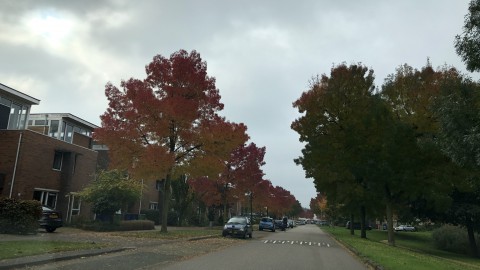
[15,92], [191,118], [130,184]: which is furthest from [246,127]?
[15,92]

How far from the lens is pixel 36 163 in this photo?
26.1 metres

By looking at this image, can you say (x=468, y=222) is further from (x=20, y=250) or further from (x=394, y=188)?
(x=20, y=250)

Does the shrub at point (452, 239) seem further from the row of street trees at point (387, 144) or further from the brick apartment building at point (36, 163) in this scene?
the brick apartment building at point (36, 163)

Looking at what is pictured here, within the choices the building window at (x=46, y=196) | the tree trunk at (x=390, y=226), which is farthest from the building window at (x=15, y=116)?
the tree trunk at (x=390, y=226)

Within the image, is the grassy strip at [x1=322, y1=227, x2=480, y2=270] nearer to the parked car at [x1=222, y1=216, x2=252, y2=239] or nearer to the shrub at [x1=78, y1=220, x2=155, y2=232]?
the parked car at [x1=222, y1=216, x2=252, y2=239]

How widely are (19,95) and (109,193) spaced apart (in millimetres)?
8484

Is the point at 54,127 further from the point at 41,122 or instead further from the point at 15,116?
the point at 15,116

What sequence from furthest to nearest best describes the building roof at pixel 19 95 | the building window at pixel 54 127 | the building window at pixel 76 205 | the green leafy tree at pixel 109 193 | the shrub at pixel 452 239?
the shrub at pixel 452 239 → the building window at pixel 54 127 → the building window at pixel 76 205 → the green leafy tree at pixel 109 193 → the building roof at pixel 19 95

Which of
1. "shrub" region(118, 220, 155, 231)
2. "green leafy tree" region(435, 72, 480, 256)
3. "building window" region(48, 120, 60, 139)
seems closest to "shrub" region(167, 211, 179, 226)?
"shrub" region(118, 220, 155, 231)

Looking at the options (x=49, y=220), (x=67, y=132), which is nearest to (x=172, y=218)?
(x=67, y=132)

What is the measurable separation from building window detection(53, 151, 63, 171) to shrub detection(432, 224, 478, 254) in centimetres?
3258

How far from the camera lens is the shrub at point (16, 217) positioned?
18.0 m

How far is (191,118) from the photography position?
23.5 meters

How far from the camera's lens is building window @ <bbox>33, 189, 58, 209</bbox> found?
2666 cm
